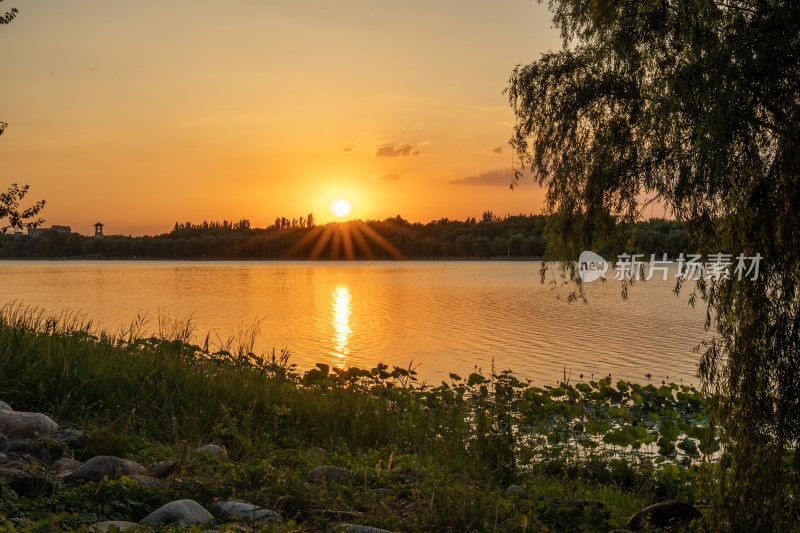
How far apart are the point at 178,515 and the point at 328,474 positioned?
1802 mm

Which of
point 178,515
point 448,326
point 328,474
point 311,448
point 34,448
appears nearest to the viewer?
point 178,515

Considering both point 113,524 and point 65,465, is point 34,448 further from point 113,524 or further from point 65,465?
point 113,524

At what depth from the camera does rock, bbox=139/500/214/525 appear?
4395 mm

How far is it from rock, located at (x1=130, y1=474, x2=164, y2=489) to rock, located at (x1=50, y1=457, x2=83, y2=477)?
63 cm

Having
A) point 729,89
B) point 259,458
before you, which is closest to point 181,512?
point 259,458

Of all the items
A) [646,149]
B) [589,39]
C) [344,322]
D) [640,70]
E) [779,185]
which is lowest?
[344,322]

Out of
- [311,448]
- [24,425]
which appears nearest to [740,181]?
[311,448]

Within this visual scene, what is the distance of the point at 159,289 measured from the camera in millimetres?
57031

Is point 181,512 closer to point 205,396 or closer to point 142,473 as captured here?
point 142,473

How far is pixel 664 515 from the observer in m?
6.30

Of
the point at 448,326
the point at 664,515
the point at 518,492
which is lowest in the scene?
the point at 448,326

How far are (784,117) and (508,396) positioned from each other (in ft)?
22.1

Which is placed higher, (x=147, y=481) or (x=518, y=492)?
(x=147, y=481)

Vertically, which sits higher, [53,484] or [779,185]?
[779,185]
